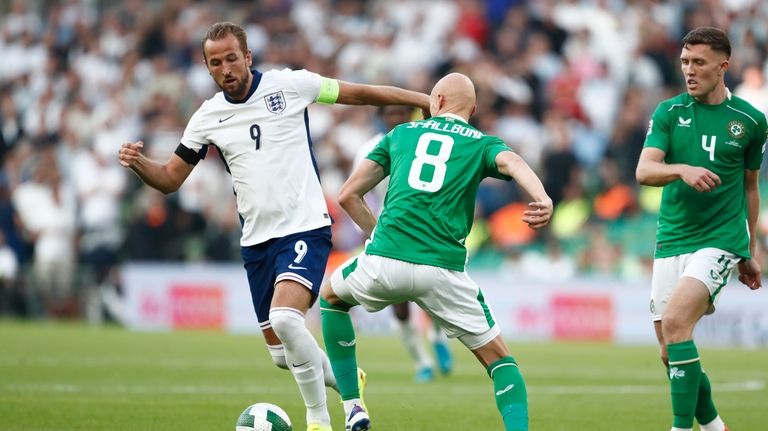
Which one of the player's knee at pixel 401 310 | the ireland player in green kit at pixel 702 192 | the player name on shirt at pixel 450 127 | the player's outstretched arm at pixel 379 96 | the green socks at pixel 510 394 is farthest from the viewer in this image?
the player's knee at pixel 401 310

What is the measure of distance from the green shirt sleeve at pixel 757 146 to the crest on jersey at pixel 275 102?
3.19 metres

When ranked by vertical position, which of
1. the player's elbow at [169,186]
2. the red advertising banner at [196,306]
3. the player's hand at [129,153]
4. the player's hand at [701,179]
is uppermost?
the player's hand at [129,153]

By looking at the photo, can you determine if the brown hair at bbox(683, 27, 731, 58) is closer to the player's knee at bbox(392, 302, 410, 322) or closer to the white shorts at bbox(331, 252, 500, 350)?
the white shorts at bbox(331, 252, 500, 350)

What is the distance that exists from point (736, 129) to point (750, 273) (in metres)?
1.07

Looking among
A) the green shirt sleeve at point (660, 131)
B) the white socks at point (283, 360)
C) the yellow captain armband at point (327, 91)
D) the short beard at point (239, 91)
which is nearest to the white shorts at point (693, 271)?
the green shirt sleeve at point (660, 131)

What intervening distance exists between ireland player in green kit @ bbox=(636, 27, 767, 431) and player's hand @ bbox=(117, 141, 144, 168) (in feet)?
10.9

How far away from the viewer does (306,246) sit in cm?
862

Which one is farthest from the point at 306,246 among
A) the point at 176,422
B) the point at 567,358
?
the point at 567,358

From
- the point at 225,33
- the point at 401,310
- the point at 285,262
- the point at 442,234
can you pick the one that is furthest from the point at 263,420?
the point at 401,310

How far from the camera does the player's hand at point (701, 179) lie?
7.81m

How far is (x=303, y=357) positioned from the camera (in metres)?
8.34

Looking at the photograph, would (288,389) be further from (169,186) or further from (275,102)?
(275,102)

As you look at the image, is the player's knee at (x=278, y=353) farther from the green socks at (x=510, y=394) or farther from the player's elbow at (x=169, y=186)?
the green socks at (x=510, y=394)

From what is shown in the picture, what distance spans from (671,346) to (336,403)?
4.25m
